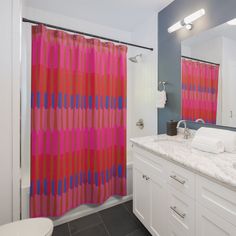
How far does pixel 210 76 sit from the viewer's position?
4.99ft

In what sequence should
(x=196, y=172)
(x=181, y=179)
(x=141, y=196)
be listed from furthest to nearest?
(x=141, y=196) < (x=181, y=179) < (x=196, y=172)

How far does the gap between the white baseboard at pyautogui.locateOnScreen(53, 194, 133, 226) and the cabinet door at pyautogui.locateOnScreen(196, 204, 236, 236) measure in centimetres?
122

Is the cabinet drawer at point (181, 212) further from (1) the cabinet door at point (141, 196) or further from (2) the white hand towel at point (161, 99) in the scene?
(2) the white hand towel at point (161, 99)

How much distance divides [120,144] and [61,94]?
35.6 inches

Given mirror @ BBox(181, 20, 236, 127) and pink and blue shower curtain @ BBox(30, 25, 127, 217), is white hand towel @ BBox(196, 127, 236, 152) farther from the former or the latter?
pink and blue shower curtain @ BBox(30, 25, 127, 217)

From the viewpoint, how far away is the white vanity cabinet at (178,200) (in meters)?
0.79

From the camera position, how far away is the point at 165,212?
117cm

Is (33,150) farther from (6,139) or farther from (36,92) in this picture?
(36,92)

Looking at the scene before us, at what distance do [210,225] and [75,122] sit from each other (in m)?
1.38

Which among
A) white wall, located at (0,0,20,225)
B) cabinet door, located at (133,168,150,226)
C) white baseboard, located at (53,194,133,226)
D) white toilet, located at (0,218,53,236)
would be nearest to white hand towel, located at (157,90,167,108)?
cabinet door, located at (133,168,150,226)

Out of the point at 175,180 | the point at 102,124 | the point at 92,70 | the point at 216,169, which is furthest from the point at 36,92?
the point at 216,169

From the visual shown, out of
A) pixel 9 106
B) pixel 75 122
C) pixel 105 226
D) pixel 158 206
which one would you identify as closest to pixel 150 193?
pixel 158 206

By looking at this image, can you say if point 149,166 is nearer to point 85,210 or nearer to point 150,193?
point 150,193

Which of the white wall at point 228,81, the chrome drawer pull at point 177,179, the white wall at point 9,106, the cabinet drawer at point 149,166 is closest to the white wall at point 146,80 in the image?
the cabinet drawer at point 149,166
